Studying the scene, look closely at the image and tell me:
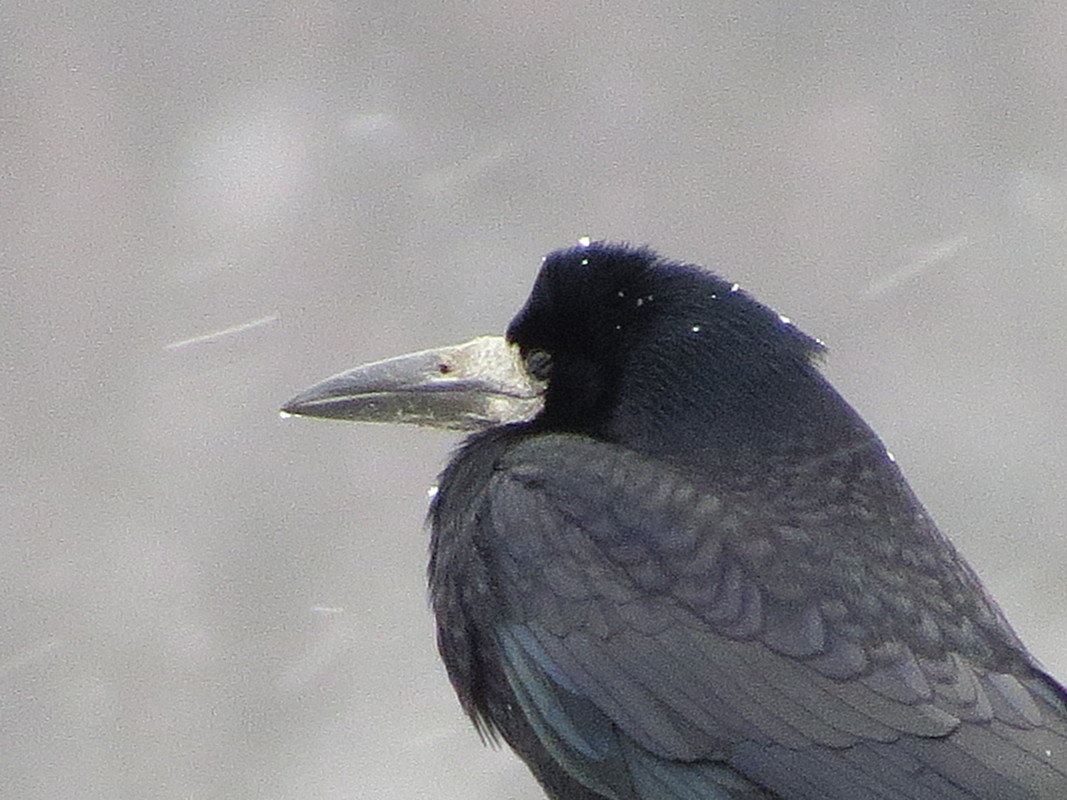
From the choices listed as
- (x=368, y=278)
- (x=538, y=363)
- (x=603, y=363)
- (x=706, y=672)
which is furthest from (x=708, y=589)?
(x=368, y=278)

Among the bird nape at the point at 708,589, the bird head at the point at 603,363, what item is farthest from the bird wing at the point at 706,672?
the bird head at the point at 603,363

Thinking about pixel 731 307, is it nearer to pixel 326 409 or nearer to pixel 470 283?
pixel 326 409

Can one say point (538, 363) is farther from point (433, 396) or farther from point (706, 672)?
point (706, 672)

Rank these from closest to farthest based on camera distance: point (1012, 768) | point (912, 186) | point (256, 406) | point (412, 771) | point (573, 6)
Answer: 1. point (1012, 768)
2. point (412, 771)
3. point (256, 406)
4. point (912, 186)
5. point (573, 6)

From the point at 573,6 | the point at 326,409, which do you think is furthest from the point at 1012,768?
the point at 573,6

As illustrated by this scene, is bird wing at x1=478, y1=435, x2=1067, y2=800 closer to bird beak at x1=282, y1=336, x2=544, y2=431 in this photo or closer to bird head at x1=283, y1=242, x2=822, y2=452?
bird head at x1=283, y1=242, x2=822, y2=452

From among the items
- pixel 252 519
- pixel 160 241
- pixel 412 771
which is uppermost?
pixel 160 241

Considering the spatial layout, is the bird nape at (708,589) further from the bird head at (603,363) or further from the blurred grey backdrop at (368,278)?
the blurred grey backdrop at (368,278)
